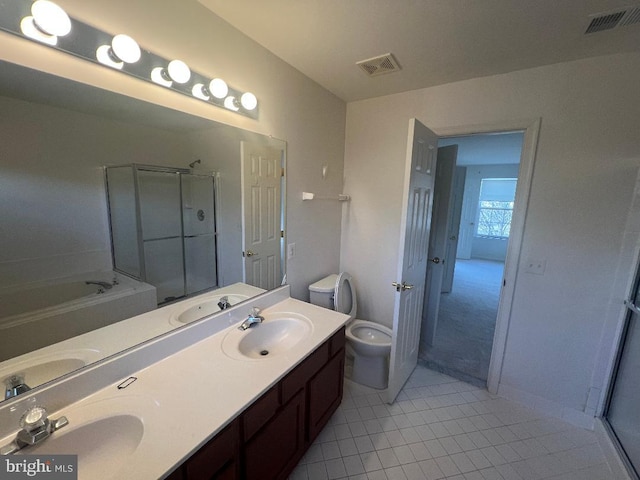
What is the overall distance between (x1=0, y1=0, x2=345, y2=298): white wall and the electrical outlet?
4.91 ft

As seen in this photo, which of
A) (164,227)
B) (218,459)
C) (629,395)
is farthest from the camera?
(629,395)

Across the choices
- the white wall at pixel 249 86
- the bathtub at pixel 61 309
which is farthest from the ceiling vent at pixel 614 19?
the bathtub at pixel 61 309

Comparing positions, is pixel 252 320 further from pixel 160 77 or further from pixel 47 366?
pixel 160 77

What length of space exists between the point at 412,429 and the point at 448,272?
2.76 m

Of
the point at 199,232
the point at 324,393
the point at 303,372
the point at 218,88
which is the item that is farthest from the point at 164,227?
the point at 324,393

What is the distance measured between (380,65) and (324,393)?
208 cm

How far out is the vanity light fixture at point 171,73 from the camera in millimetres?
1098

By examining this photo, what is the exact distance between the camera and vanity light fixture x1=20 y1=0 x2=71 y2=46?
79cm

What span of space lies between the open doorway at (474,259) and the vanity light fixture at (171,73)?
2000 mm

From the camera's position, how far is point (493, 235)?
6574mm

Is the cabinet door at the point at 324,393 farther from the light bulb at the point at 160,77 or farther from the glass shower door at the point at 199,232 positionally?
the light bulb at the point at 160,77

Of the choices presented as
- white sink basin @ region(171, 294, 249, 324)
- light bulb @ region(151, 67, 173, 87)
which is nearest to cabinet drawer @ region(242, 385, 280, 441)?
white sink basin @ region(171, 294, 249, 324)

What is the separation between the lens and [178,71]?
113 cm

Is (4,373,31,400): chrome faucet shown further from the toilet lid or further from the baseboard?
the baseboard
